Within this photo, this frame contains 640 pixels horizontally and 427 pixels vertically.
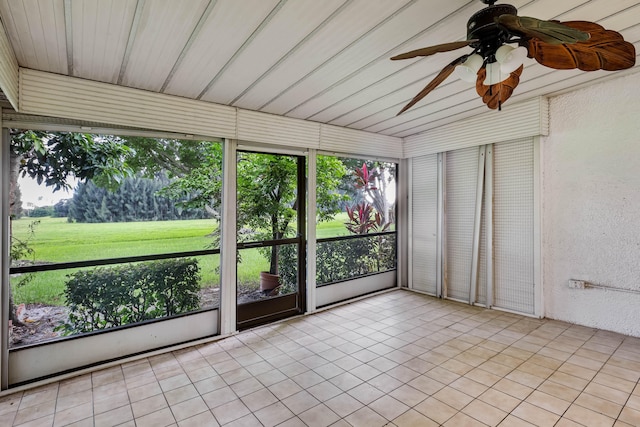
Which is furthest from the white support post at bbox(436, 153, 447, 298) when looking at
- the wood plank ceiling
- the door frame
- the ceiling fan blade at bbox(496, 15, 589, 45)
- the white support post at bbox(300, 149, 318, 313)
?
the ceiling fan blade at bbox(496, 15, 589, 45)

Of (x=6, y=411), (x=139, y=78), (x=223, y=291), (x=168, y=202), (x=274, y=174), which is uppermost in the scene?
(x=139, y=78)

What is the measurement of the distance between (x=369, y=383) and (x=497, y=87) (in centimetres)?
239

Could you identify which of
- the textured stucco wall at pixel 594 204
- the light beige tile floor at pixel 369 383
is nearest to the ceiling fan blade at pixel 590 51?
the light beige tile floor at pixel 369 383

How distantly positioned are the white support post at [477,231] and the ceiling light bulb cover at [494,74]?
9.12 feet

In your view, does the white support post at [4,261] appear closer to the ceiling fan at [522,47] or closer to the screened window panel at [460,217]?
the ceiling fan at [522,47]

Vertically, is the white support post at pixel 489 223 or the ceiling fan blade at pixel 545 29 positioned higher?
the ceiling fan blade at pixel 545 29

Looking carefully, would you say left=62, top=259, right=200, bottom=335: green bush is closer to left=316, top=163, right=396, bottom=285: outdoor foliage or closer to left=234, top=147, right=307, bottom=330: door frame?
left=234, top=147, right=307, bottom=330: door frame

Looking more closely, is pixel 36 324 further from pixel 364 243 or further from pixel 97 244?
pixel 364 243

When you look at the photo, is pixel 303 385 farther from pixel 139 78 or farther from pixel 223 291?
pixel 139 78

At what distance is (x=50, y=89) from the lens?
8.54ft

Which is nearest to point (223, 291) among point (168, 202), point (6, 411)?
point (168, 202)

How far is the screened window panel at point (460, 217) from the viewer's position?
181 inches

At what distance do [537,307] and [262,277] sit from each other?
3469mm

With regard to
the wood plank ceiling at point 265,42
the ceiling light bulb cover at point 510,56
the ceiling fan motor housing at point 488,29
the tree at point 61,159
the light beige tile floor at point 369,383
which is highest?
the wood plank ceiling at point 265,42
